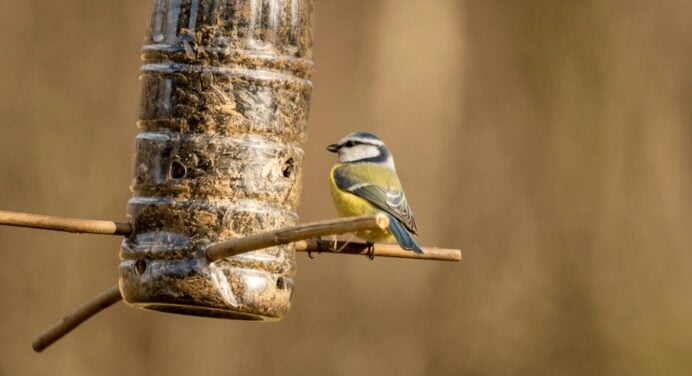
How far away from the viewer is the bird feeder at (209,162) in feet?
15.0

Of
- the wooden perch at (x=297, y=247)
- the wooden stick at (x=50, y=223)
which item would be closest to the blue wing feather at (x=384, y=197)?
the wooden perch at (x=297, y=247)

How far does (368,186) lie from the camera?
572cm

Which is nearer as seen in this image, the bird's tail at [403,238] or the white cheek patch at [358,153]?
the bird's tail at [403,238]

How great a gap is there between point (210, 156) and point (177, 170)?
4.3 inches

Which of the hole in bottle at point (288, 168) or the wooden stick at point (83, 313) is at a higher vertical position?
the hole in bottle at point (288, 168)

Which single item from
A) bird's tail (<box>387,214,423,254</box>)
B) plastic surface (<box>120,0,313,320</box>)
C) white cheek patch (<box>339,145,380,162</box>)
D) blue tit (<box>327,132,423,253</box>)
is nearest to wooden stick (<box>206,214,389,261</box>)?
plastic surface (<box>120,0,313,320</box>)

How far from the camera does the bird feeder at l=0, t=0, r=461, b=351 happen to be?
15.0 feet

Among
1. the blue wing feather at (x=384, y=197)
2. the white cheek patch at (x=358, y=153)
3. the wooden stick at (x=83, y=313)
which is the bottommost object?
the wooden stick at (x=83, y=313)

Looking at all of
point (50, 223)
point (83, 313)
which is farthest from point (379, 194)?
point (50, 223)

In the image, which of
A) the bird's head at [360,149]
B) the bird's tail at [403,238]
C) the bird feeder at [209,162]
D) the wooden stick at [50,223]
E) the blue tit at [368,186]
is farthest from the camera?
the bird's head at [360,149]

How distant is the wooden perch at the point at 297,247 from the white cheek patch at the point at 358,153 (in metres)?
0.77

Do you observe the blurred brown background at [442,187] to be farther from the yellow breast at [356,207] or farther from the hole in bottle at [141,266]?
the hole in bottle at [141,266]

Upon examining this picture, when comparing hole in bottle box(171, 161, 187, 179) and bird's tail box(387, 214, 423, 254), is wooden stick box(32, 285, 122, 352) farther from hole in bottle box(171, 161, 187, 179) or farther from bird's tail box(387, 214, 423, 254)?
bird's tail box(387, 214, 423, 254)

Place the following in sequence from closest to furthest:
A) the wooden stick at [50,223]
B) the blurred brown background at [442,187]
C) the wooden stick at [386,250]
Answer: the wooden stick at [50,223] → the wooden stick at [386,250] → the blurred brown background at [442,187]
